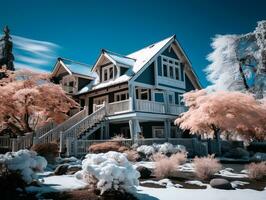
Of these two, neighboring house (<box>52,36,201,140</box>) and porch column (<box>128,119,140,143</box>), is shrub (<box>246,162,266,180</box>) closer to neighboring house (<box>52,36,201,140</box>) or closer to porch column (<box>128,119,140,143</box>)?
neighboring house (<box>52,36,201,140</box>)

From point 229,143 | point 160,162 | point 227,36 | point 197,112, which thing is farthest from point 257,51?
point 160,162

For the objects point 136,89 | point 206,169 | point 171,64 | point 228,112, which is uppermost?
point 171,64

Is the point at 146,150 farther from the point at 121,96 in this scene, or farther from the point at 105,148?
the point at 121,96

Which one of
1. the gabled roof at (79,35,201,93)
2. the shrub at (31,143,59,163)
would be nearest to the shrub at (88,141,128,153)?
the shrub at (31,143,59,163)

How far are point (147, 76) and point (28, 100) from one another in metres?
11.2

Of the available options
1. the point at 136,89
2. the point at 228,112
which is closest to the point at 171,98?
the point at 136,89

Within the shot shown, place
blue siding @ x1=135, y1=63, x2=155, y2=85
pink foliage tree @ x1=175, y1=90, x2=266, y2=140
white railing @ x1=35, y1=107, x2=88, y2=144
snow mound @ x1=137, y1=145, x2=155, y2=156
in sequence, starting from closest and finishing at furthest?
snow mound @ x1=137, y1=145, x2=155, y2=156 < white railing @ x1=35, y1=107, x2=88, y2=144 < pink foliage tree @ x1=175, y1=90, x2=266, y2=140 < blue siding @ x1=135, y1=63, x2=155, y2=85

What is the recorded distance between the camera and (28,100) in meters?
20.1

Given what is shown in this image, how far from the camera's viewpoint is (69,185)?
8.53 meters

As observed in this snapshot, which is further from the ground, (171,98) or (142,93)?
(142,93)

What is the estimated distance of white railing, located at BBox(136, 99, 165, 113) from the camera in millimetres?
22281

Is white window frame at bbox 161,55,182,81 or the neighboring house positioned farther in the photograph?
white window frame at bbox 161,55,182,81

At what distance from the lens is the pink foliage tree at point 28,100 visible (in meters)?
19.7

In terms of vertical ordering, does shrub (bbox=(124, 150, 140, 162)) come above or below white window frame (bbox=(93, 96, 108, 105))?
below
